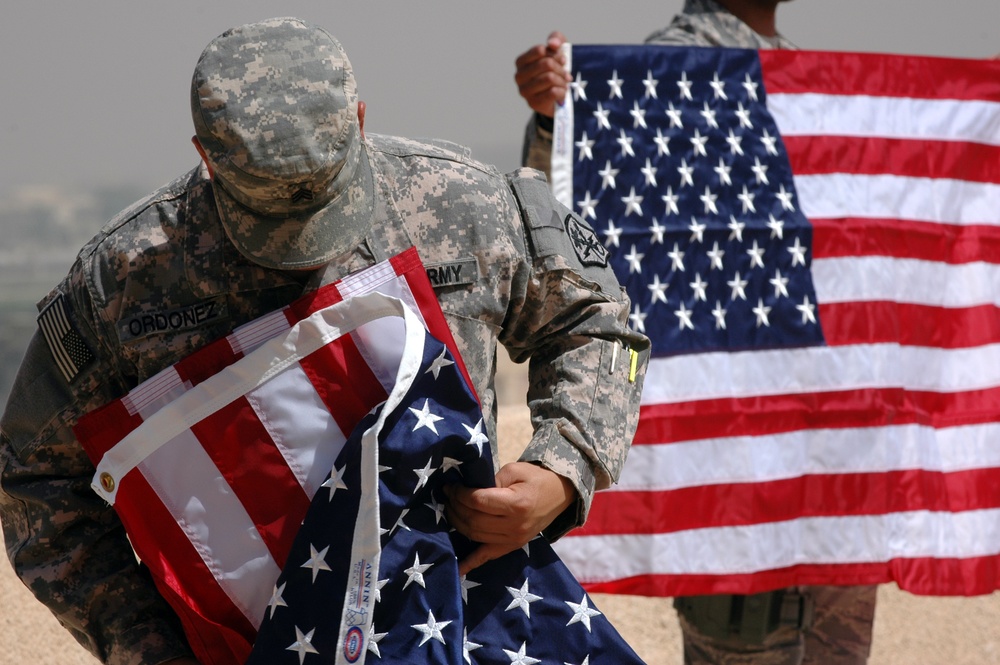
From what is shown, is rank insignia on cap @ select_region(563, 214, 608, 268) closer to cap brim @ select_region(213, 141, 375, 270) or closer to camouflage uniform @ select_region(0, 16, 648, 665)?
camouflage uniform @ select_region(0, 16, 648, 665)

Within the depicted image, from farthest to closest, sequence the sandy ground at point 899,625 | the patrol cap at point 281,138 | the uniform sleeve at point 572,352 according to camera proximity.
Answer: the sandy ground at point 899,625 → the uniform sleeve at point 572,352 → the patrol cap at point 281,138

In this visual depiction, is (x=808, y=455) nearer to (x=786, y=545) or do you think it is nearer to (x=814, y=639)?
(x=786, y=545)

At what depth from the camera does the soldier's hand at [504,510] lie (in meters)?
1.65

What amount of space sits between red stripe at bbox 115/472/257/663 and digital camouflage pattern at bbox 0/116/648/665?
0.38 ft

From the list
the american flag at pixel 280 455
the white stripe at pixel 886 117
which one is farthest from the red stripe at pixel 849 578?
the american flag at pixel 280 455

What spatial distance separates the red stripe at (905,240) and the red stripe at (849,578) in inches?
38.2

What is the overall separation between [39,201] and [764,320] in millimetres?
20875

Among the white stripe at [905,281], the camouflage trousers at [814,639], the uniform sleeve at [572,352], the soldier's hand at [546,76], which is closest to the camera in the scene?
the uniform sleeve at [572,352]

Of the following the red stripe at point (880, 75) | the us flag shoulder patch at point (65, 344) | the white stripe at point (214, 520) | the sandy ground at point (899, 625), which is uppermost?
the us flag shoulder patch at point (65, 344)

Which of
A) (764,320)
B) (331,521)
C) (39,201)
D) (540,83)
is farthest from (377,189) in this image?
(39,201)

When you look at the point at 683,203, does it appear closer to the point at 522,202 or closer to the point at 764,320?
the point at 764,320

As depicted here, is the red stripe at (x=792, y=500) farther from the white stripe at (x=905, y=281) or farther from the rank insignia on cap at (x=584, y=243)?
the rank insignia on cap at (x=584, y=243)

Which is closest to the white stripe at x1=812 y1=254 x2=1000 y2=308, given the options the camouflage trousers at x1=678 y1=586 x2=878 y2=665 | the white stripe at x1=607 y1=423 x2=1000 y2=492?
the white stripe at x1=607 y1=423 x2=1000 y2=492

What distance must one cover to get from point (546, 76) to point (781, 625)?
71.4 inches
